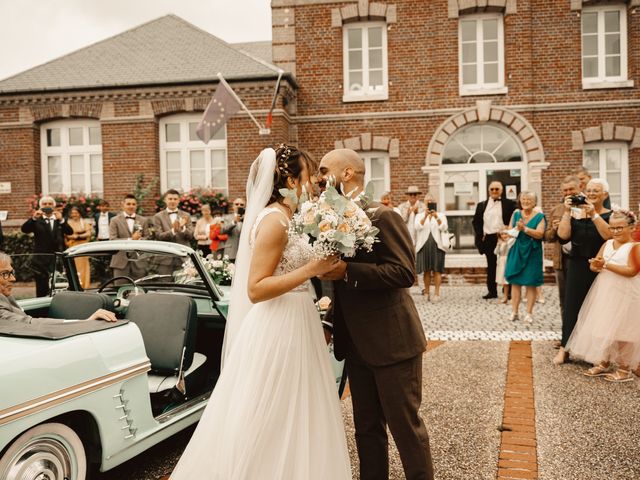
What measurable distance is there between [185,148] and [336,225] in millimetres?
13774

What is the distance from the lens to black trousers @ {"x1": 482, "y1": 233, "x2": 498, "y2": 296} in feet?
34.6

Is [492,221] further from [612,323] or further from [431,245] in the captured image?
[612,323]

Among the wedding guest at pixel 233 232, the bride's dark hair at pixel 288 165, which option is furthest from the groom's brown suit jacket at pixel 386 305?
the wedding guest at pixel 233 232

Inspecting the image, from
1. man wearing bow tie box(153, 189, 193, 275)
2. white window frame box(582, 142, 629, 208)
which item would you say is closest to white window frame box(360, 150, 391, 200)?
white window frame box(582, 142, 629, 208)

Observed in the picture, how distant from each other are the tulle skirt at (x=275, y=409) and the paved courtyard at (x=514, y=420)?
27cm

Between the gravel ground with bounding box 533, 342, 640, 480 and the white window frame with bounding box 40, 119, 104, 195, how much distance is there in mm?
13738

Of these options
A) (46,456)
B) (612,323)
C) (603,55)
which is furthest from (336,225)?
(603,55)

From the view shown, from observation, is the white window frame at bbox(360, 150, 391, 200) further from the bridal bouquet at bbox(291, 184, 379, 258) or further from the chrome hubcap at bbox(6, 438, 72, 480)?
the chrome hubcap at bbox(6, 438, 72, 480)

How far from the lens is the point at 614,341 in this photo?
17.4 feet

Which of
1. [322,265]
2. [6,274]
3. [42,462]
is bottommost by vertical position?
[42,462]

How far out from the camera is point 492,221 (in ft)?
34.6

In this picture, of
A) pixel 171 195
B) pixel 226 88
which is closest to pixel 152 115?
pixel 226 88

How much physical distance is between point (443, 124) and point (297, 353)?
1307 cm

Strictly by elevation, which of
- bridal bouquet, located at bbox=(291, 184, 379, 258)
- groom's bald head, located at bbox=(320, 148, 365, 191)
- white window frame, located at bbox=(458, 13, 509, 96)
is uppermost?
white window frame, located at bbox=(458, 13, 509, 96)
